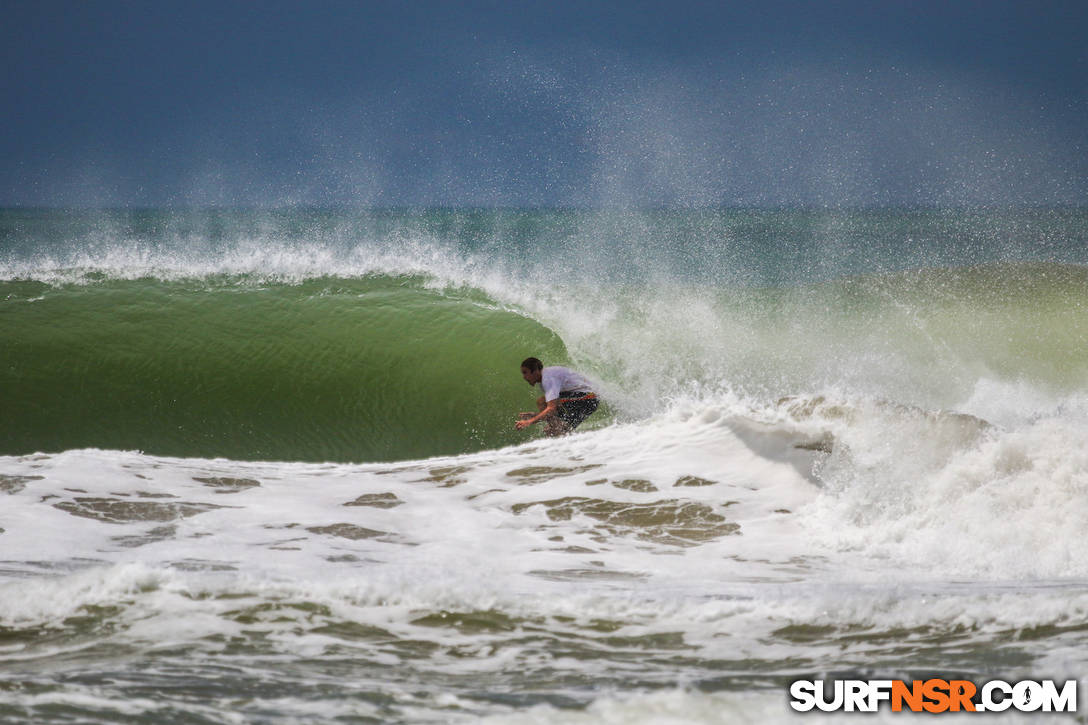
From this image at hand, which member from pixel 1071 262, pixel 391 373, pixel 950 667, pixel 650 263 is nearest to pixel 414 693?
pixel 950 667

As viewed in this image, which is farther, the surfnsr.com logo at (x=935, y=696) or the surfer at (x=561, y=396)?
the surfer at (x=561, y=396)

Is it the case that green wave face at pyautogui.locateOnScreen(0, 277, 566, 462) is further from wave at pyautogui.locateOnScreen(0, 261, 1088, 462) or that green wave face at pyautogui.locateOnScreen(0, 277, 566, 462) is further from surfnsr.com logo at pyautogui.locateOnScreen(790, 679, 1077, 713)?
surfnsr.com logo at pyautogui.locateOnScreen(790, 679, 1077, 713)

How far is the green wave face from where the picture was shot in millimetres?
9203

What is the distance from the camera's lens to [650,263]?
523 inches

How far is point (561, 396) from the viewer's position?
8438mm

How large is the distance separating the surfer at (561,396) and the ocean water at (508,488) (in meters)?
0.66

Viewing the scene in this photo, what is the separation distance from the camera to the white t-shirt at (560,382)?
→ 8.23 metres

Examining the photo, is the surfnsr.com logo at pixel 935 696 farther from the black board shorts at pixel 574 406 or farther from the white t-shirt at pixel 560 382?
the black board shorts at pixel 574 406

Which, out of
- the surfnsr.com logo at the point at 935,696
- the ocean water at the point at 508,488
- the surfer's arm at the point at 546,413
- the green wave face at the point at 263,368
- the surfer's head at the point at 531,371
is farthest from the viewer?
the green wave face at the point at 263,368

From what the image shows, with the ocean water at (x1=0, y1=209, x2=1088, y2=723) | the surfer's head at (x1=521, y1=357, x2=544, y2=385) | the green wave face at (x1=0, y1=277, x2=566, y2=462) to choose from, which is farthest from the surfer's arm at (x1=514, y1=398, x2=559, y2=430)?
the green wave face at (x1=0, y1=277, x2=566, y2=462)

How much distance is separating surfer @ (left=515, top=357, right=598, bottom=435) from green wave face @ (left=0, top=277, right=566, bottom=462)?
100 cm

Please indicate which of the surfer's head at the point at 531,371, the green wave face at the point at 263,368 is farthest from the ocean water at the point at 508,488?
the surfer's head at the point at 531,371

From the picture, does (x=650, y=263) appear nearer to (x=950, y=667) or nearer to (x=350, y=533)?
(x=350, y=533)

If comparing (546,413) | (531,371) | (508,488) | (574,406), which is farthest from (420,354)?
(508,488)
